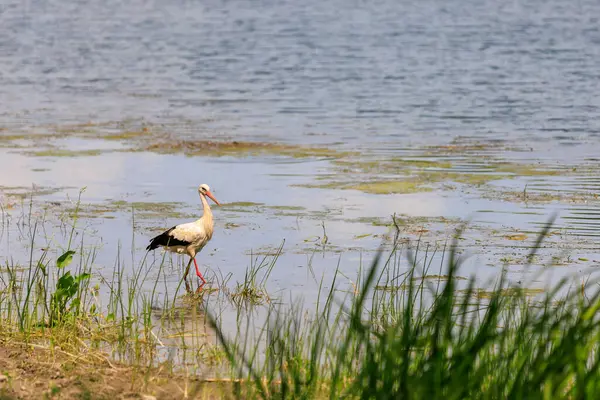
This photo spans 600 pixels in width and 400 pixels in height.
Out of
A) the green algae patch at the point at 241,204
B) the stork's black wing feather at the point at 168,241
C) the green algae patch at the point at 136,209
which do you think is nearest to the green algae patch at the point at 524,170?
the green algae patch at the point at 241,204

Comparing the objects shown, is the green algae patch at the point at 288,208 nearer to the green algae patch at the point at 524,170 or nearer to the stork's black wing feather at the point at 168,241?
the stork's black wing feather at the point at 168,241

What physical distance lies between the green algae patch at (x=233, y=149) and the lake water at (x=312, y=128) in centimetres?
21

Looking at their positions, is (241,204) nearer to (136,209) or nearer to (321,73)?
(136,209)

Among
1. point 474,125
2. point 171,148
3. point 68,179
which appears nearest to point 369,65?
point 474,125

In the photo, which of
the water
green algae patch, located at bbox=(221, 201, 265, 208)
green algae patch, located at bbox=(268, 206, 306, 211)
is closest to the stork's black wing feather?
green algae patch, located at bbox=(268, 206, 306, 211)

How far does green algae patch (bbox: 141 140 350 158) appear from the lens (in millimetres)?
15922

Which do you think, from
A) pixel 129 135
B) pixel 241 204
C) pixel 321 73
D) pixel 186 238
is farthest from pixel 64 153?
pixel 321 73

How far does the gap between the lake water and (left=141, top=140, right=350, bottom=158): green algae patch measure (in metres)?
0.21

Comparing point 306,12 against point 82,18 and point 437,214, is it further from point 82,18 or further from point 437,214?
point 437,214

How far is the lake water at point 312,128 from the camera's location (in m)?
10.6

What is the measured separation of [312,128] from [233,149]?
254 cm

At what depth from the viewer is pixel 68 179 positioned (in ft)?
44.7

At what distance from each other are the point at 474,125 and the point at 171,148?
5233 millimetres

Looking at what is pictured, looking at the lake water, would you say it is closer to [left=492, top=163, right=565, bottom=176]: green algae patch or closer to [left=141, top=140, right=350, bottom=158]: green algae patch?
[left=492, top=163, right=565, bottom=176]: green algae patch
